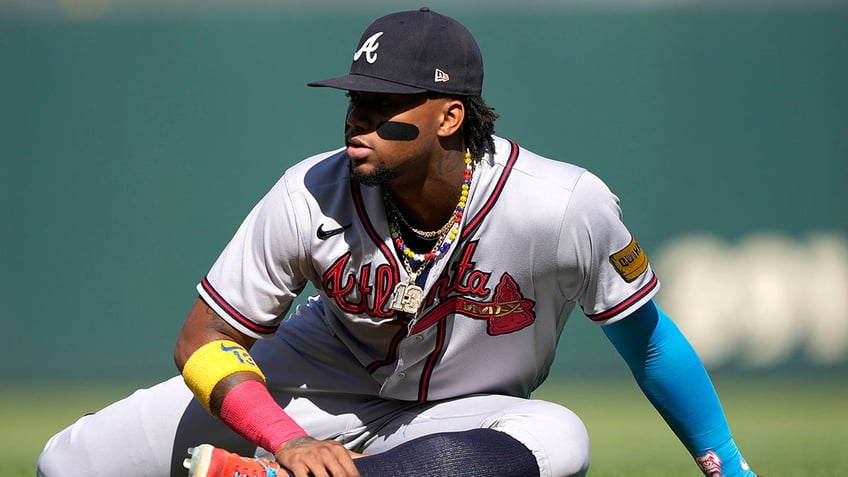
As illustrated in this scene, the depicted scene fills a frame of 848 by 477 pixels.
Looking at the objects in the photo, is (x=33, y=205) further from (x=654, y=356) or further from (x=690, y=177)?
(x=654, y=356)

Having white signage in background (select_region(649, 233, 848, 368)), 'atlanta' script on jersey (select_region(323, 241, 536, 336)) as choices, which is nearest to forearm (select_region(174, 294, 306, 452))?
'atlanta' script on jersey (select_region(323, 241, 536, 336))

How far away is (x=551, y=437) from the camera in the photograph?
2830 mm

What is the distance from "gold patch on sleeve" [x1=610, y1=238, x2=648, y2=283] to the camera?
3088 millimetres

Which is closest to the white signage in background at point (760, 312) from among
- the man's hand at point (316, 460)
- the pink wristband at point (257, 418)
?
the pink wristband at point (257, 418)

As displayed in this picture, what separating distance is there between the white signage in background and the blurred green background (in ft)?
0.15

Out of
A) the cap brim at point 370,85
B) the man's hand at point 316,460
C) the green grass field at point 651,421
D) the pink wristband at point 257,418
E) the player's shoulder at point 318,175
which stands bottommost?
the green grass field at point 651,421

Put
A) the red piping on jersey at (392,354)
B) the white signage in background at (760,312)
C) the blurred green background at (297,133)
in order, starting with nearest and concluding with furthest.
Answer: the red piping on jersey at (392,354) < the white signage in background at (760,312) < the blurred green background at (297,133)

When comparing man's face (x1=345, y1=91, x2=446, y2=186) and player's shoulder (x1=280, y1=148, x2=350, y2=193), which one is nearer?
man's face (x1=345, y1=91, x2=446, y2=186)

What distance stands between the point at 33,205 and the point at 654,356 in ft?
18.7

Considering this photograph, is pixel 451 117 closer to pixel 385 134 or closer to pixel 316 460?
pixel 385 134

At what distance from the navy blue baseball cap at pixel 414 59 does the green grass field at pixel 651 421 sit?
1855 millimetres

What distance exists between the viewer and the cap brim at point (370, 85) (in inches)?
115

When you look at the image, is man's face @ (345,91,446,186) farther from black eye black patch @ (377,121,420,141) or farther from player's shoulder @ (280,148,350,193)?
player's shoulder @ (280,148,350,193)

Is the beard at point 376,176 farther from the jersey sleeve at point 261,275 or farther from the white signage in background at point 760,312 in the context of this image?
the white signage in background at point 760,312
